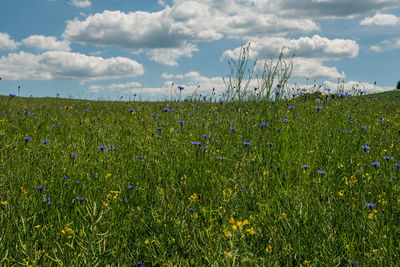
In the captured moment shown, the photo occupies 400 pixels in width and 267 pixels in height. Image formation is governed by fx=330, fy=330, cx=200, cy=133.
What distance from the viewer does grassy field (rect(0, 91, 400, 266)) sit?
1777 mm

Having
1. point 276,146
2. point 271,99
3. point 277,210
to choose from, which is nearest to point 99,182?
point 277,210

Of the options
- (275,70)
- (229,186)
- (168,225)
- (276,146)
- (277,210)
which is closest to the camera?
(168,225)

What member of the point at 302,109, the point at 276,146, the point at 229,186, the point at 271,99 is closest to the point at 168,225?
the point at 229,186

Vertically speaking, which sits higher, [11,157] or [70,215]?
[11,157]

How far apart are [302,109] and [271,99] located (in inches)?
47.8

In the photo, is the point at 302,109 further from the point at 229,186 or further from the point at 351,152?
the point at 229,186

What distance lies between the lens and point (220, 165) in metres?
3.13

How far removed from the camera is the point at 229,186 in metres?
2.64

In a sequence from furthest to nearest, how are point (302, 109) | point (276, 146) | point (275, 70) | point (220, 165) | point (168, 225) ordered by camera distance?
1. point (302, 109)
2. point (275, 70)
3. point (276, 146)
4. point (220, 165)
5. point (168, 225)

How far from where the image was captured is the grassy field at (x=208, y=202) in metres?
1.78

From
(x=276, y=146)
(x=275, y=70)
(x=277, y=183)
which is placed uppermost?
(x=275, y=70)

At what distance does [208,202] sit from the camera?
8.54 feet

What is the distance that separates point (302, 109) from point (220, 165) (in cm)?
371

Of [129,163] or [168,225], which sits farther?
[129,163]
